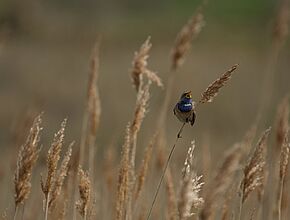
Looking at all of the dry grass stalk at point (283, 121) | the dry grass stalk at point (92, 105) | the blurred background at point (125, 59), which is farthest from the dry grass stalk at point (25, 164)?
the blurred background at point (125, 59)

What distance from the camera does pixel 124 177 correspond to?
1558 millimetres

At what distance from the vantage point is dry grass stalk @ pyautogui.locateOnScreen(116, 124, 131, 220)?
155 cm

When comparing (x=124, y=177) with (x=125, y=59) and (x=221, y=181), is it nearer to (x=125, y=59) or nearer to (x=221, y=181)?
(x=221, y=181)

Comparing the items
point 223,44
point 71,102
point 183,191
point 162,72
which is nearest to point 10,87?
point 71,102

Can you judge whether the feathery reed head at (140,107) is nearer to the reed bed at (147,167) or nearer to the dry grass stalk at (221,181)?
the reed bed at (147,167)

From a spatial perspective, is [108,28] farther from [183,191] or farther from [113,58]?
[183,191]

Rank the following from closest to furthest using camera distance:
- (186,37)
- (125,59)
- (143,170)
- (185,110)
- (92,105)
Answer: (185,110), (143,170), (186,37), (92,105), (125,59)

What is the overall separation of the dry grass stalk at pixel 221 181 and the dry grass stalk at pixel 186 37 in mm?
955

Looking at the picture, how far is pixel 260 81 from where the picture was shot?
60.6 ft

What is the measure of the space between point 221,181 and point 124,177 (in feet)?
2.07

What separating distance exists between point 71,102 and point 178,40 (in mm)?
13834

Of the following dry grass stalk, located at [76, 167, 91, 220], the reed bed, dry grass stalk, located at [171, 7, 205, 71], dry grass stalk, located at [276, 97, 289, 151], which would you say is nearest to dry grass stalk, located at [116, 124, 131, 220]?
the reed bed

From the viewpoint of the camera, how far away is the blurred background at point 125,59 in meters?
14.8

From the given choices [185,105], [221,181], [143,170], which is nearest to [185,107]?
[185,105]
